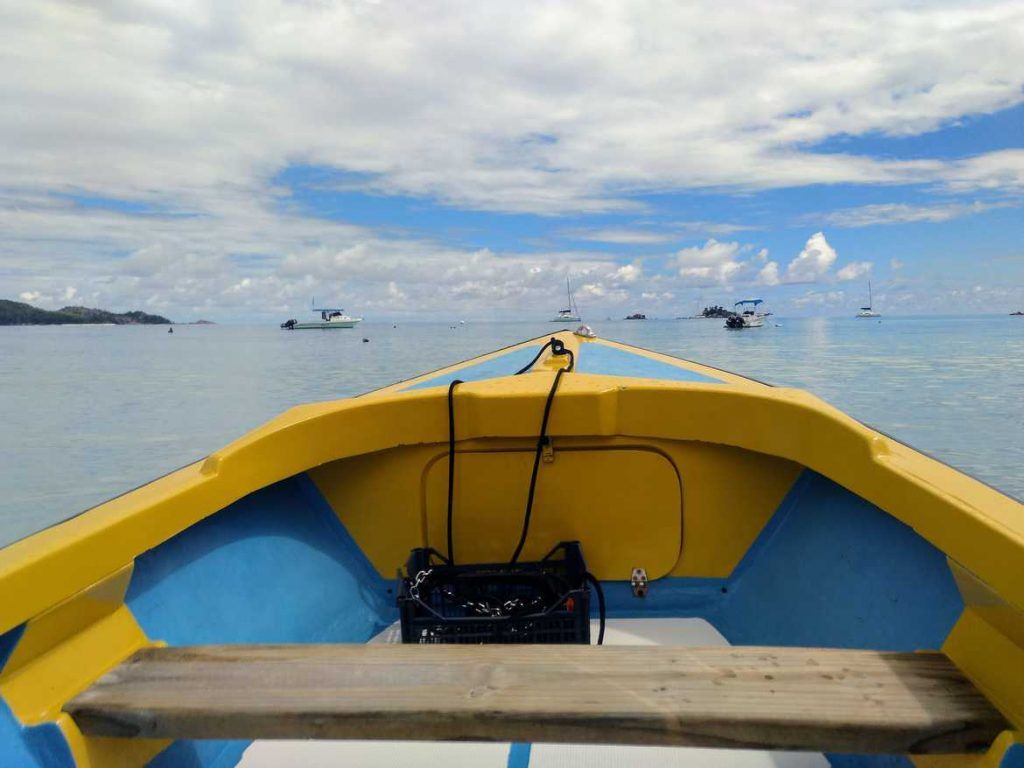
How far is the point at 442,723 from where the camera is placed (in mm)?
1206

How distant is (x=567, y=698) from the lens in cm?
124

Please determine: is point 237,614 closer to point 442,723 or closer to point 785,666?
point 442,723

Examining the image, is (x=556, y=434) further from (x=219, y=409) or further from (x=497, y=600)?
(x=219, y=409)

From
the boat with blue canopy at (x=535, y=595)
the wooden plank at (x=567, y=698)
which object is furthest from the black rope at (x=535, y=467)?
the wooden plank at (x=567, y=698)

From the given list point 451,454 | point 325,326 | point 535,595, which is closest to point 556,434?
point 451,454

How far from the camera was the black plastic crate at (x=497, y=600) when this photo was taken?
222 cm

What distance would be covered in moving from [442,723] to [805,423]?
153cm

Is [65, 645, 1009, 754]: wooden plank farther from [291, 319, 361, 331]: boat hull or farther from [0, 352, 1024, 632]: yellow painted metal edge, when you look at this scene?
[291, 319, 361, 331]: boat hull

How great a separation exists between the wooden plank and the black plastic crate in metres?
0.82

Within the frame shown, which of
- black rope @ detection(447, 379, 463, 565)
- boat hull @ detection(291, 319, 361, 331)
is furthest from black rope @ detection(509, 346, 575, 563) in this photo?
boat hull @ detection(291, 319, 361, 331)

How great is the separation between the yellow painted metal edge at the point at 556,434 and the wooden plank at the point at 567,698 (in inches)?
10.0

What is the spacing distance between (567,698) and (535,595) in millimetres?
1225

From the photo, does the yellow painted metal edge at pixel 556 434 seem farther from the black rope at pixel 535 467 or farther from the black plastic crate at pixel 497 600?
the black plastic crate at pixel 497 600

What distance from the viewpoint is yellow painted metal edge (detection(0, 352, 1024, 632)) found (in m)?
1.32
